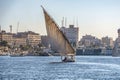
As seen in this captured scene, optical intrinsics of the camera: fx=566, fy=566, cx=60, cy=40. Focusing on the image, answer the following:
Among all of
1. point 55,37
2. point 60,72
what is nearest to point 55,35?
point 55,37

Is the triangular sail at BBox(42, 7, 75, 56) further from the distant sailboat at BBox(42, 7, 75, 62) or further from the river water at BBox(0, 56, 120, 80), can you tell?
the river water at BBox(0, 56, 120, 80)

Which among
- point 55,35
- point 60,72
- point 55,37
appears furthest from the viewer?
point 55,35

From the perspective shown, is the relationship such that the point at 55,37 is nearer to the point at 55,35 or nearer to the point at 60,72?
the point at 55,35

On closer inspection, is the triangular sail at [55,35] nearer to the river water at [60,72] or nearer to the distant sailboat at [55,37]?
the distant sailboat at [55,37]

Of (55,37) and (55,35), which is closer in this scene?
(55,37)

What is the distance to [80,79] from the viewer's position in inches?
3066

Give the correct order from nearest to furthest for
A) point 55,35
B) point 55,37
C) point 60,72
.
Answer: point 60,72 < point 55,37 < point 55,35

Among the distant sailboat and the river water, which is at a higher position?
the distant sailboat

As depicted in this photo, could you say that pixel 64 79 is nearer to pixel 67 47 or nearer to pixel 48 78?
pixel 48 78

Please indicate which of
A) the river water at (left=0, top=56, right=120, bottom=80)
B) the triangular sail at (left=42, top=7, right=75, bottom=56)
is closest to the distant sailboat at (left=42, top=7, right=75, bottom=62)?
the triangular sail at (left=42, top=7, right=75, bottom=56)

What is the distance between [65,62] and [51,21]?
1419 cm

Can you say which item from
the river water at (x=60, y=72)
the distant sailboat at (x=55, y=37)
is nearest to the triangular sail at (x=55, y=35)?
the distant sailboat at (x=55, y=37)

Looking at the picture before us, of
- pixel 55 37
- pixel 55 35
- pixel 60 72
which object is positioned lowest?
pixel 60 72

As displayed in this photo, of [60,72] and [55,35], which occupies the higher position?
[55,35]
